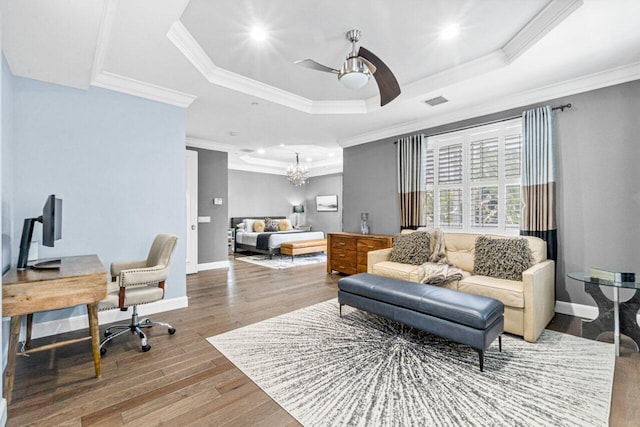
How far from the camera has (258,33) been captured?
276 centimetres

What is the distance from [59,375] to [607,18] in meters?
5.04

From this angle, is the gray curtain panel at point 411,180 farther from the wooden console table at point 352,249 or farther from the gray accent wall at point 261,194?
the gray accent wall at point 261,194

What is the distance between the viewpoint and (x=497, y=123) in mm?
4051

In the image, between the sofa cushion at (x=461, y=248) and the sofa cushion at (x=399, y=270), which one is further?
the sofa cushion at (x=461, y=248)

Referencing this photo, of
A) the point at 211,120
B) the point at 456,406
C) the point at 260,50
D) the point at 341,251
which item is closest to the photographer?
the point at 456,406

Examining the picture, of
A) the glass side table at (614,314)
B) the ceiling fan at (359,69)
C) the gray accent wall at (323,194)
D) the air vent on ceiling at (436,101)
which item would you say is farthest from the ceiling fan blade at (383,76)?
the gray accent wall at (323,194)

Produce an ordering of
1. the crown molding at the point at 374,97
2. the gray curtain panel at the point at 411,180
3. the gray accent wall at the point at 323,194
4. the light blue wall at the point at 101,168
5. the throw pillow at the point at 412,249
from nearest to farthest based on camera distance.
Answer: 1. the crown molding at the point at 374,97
2. the light blue wall at the point at 101,168
3. the throw pillow at the point at 412,249
4. the gray curtain panel at the point at 411,180
5. the gray accent wall at the point at 323,194

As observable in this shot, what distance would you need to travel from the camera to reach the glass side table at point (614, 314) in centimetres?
264

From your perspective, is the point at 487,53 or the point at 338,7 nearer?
the point at 338,7

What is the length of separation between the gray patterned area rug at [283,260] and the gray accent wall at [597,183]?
4.80 meters

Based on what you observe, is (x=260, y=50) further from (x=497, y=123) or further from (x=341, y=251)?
(x=341, y=251)

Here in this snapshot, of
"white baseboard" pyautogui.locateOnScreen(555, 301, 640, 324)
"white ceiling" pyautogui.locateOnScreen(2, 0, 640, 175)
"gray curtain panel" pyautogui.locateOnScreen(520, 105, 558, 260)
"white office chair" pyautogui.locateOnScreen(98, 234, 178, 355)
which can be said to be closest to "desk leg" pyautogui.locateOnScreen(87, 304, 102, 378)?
"white office chair" pyautogui.locateOnScreen(98, 234, 178, 355)

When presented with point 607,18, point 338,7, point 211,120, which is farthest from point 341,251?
point 607,18

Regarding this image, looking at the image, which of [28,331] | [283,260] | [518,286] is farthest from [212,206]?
[518,286]
